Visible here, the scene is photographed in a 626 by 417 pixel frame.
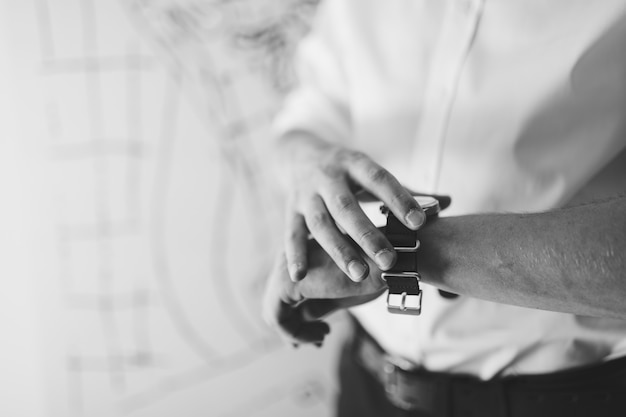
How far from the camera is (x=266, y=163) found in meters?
1.24

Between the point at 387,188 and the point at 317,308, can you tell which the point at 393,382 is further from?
the point at 387,188

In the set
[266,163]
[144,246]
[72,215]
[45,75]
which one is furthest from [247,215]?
[45,75]

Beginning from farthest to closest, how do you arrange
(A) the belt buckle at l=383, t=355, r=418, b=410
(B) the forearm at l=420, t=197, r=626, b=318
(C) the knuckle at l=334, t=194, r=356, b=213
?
(A) the belt buckle at l=383, t=355, r=418, b=410
(C) the knuckle at l=334, t=194, r=356, b=213
(B) the forearm at l=420, t=197, r=626, b=318

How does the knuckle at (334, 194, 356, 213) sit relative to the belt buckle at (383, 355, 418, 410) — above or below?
above

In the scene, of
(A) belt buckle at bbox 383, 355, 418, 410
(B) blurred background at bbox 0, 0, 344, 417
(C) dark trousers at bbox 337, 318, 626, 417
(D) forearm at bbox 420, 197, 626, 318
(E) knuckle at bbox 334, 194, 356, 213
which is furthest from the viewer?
(B) blurred background at bbox 0, 0, 344, 417

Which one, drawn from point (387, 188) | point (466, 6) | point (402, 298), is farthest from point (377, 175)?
point (466, 6)

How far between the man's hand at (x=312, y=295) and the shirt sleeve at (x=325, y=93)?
33 centimetres

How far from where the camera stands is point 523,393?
0.74 meters

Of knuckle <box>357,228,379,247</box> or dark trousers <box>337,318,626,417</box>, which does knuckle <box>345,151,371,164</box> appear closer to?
knuckle <box>357,228,379,247</box>

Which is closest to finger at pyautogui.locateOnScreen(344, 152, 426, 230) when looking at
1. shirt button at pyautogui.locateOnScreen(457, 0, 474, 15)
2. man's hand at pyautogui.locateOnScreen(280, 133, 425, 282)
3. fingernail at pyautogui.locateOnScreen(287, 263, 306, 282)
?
man's hand at pyautogui.locateOnScreen(280, 133, 425, 282)

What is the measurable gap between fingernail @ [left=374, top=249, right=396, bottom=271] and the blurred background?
28.3 inches

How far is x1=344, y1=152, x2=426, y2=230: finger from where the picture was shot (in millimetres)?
548

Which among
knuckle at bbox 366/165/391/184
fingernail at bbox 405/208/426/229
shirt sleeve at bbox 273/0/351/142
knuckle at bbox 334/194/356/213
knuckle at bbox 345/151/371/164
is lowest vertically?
fingernail at bbox 405/208/426/229

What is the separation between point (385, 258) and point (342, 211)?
3.3 inches
